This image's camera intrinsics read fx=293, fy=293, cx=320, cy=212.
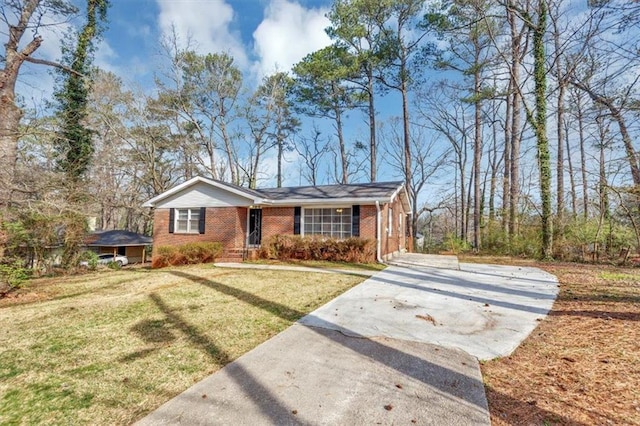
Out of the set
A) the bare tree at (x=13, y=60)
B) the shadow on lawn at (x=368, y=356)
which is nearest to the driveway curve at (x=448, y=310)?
the shadow on lawn at (x=368, y=356)

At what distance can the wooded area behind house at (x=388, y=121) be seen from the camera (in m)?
7.08

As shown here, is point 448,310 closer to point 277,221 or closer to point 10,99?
point 277,221

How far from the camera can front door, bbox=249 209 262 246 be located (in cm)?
1412

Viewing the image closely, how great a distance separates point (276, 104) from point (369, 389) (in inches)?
985

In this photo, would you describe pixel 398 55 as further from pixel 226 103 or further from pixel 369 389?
pixel 369 389

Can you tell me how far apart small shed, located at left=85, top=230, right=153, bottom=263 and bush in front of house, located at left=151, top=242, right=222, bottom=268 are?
43.5 feet

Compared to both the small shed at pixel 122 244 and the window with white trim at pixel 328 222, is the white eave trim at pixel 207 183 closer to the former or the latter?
the window with white trim at pixel 328 222

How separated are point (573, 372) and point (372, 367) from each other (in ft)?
6.46

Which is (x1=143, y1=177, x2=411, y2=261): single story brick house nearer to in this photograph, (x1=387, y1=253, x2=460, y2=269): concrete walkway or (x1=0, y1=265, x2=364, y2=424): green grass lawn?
(x1=387, y1=253, x2=460, y2=269): concrete walkway

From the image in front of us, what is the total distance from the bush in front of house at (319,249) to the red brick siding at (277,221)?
0.77 meters

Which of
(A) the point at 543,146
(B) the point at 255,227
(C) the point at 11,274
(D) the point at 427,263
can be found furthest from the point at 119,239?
(A) the point at 543,146

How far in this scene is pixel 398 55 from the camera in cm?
1906

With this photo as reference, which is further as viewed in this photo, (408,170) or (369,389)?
(408,170)

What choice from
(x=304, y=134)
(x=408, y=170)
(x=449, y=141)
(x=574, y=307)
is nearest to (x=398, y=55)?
(x=408, y=170)
